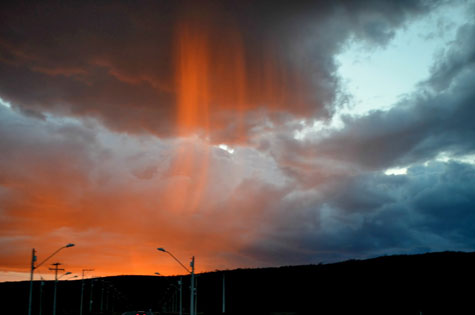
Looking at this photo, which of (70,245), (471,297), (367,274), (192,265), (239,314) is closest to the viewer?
(70,245)

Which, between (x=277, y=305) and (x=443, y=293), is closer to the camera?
(x=443, y=293)

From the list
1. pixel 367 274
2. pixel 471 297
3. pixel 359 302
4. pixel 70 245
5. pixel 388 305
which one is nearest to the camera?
pixel 70 245

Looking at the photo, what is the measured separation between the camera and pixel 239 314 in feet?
171

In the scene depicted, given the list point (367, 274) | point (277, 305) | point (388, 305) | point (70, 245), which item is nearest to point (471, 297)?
point (388, 305)

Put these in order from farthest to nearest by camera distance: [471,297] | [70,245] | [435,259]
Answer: [435,259], [471,297], [70,245]

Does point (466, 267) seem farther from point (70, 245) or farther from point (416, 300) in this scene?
point (70, 245)

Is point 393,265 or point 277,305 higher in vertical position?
point 393,265

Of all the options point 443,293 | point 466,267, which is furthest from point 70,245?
point 466,267

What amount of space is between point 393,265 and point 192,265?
15452 cm

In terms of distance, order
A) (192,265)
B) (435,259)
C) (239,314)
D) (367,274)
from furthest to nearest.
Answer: (367,274), (435,259), (192,265), (239,314)

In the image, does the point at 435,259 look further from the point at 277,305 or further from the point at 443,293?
the point at 277,305

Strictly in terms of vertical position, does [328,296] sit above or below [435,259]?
below

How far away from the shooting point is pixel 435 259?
604 ft

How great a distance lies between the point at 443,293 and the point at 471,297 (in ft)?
40.5
